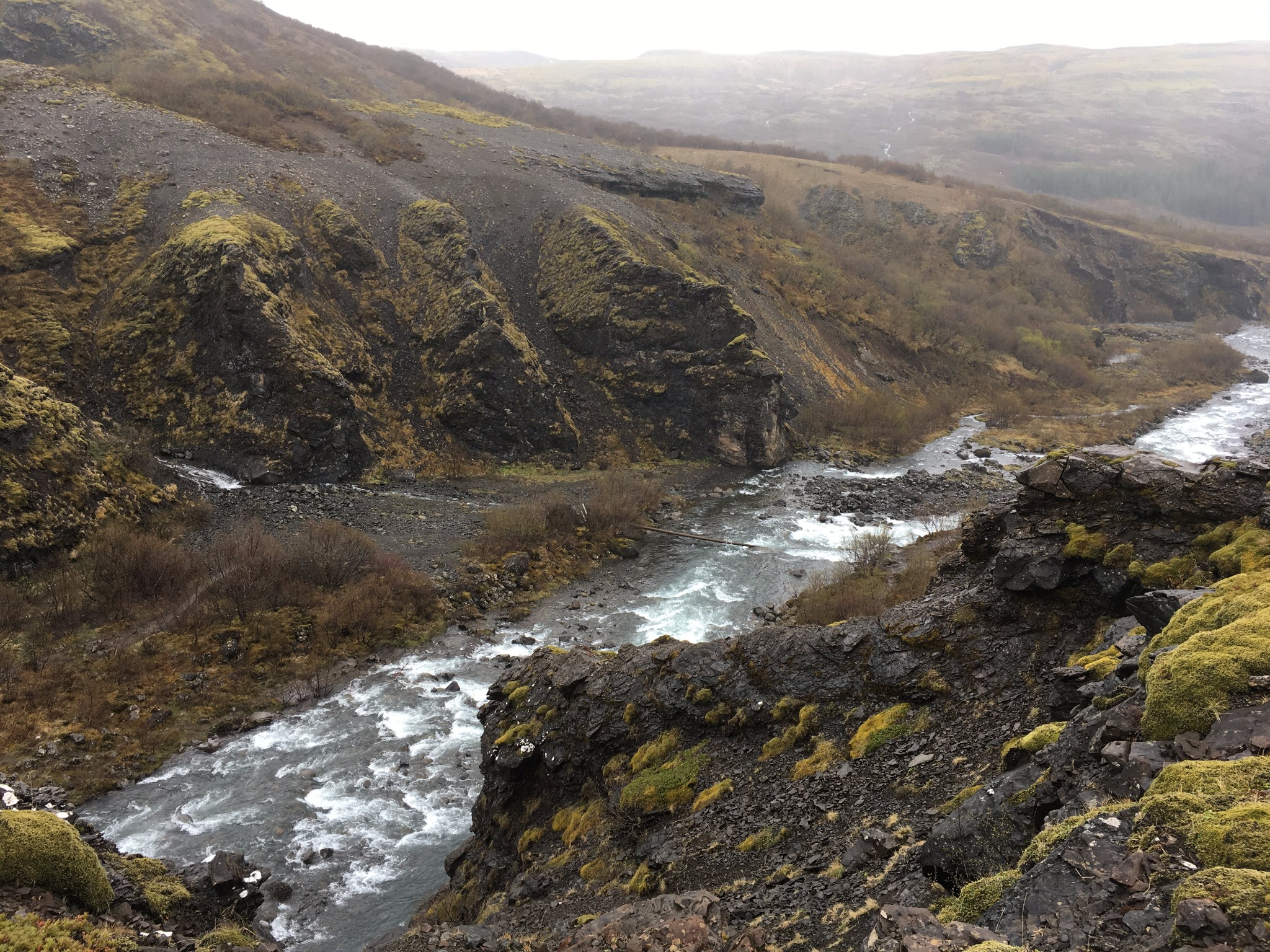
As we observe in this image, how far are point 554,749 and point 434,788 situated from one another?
17.6ft

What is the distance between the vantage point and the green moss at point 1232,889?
365cm

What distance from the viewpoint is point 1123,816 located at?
5020mm

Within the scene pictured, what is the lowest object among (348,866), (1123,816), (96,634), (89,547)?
(348,866)

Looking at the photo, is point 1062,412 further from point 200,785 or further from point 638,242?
point 200,785

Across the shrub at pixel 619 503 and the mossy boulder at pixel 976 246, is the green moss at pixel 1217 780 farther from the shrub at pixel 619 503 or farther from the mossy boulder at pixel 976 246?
the mossy boulder at pixel 976 246

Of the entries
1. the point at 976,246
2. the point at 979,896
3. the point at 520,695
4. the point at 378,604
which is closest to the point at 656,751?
the point at 520,695

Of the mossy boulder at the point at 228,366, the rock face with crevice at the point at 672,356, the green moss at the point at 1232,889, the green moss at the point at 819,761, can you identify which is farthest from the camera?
the rock face with crevice at the point at 672,356

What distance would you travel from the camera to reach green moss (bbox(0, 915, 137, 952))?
704 centimetres

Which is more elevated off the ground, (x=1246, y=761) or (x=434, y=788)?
(x=1246, y=761)

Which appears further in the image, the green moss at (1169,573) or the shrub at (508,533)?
the shrub at (508,533)

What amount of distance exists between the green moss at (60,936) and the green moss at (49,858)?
0.63m

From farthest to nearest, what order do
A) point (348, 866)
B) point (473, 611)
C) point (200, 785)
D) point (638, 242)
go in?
point (638, 242), point (473, 611), point (200, 785), point (348, 866)

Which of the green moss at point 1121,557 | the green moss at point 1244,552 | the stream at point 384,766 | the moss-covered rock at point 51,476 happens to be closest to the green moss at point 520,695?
the stream at point 384,766

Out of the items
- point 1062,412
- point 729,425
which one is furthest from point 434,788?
point 1062,412
